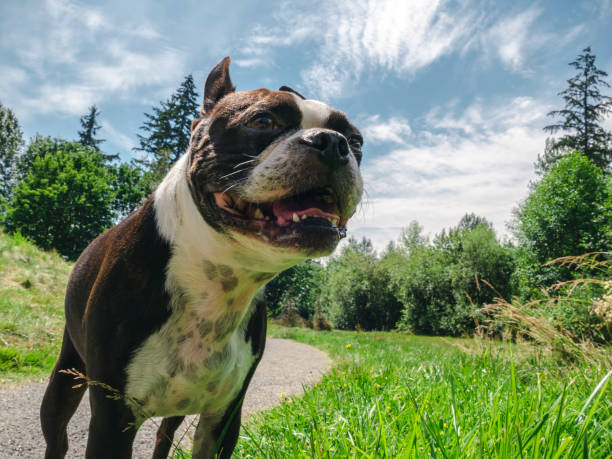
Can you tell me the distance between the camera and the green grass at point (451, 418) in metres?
1.35

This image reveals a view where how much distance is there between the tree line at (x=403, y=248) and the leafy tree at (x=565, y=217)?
2.1 inches

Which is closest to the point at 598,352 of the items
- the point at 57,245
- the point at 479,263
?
the point at 479,263

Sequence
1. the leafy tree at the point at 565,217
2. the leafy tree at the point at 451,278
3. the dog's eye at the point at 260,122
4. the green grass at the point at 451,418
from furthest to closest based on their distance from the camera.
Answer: the leafy tree at the point at 451,278 → the leafy tree at the point at 565,217 → the dog's eye at the point at 260,122 → the green grass at the point at 451,418

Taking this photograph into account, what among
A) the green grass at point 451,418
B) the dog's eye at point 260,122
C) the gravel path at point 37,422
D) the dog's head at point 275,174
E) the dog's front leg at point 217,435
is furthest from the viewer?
the gravel path at point 37,422

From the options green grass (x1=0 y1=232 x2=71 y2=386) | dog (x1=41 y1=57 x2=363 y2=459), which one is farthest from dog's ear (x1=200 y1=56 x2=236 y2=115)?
green grass (x1=0 y1=232 x2=71 y2=386)

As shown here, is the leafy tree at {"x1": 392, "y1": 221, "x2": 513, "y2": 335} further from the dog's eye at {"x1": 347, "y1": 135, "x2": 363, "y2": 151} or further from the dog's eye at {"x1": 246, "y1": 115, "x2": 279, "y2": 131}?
the dog's eye at {"x1": 246, "y1": 115, "x2": 279, "y2": 131}

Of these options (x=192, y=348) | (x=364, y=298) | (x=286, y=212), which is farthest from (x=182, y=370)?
(x=364, y=298)

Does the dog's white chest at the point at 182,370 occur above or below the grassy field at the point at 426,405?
above

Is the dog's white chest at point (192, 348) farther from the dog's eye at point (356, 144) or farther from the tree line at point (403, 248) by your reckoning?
the tree line at point (403, 248)

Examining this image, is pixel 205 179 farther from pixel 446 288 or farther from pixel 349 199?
pixel 446 288

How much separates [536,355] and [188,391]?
14.3ft

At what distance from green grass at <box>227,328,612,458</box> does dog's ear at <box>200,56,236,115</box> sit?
5.95 ft

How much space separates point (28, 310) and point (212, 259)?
7.26m

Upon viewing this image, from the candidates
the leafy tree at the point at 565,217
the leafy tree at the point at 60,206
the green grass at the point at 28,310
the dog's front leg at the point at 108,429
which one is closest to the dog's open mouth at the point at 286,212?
the dog's front leg at the point at 108,429
